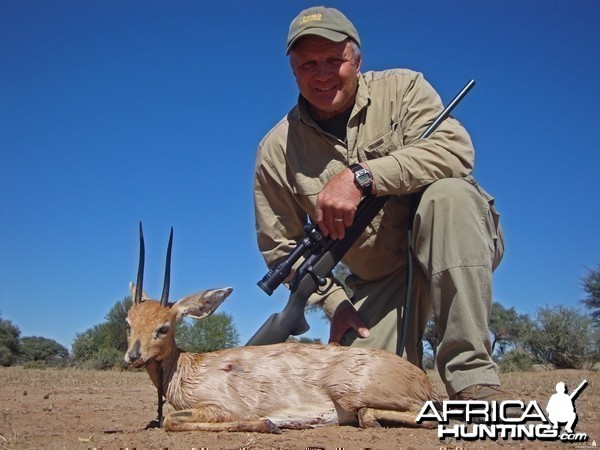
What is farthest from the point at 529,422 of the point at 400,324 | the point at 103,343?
the point at 103,343

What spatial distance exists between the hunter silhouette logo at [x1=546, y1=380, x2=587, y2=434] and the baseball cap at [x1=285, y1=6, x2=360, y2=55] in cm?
320

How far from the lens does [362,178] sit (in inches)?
213

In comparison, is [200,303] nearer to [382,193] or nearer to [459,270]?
[382,193]

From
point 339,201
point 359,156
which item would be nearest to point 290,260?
point 339,201

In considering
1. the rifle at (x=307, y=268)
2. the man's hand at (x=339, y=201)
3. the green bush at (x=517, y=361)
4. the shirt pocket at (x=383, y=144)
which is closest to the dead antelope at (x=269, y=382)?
the rifle at (x=307, y=268)

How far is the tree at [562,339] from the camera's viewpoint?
18.8 m

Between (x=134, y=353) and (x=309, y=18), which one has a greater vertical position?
(x=309, y=18)

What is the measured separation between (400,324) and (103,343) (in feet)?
59.2

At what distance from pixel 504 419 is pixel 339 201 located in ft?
6.13

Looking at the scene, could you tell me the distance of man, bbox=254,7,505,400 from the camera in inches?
202

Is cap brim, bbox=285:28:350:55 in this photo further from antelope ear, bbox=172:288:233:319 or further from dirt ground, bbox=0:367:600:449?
dirt ground, bbox=0:367:600:449

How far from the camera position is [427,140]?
5.65 metres

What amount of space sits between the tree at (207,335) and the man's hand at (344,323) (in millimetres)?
13720

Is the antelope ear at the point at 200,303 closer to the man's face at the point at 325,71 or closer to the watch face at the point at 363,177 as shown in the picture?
the watch face at the point at 363,177
